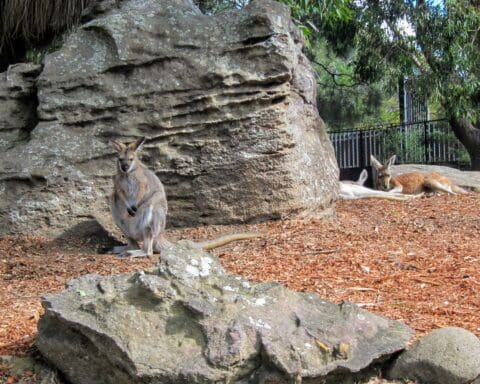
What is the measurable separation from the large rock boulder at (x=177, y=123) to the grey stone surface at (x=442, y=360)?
177 inches

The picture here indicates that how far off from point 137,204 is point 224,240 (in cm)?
107

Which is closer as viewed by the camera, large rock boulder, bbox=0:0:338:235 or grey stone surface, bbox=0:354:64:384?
grey stone surface, bbox=0:354:64:384

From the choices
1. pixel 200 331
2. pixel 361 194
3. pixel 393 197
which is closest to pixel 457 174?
pixel 393 197

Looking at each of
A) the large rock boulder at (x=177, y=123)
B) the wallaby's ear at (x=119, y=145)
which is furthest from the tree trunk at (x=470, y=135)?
the wallaby's ear at (x=119, y=145)

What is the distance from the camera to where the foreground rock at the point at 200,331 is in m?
3.26

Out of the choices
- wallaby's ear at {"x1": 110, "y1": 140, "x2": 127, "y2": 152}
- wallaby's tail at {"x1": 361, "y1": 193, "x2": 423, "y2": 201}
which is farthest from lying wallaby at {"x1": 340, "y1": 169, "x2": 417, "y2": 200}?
wallaby's ear at {"x1": 110, "y1": 140, "x2": 127, "y2": 152}

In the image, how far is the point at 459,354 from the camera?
349cm

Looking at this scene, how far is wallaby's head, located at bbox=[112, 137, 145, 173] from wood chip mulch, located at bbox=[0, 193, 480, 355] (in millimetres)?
990

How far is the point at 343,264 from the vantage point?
6004mm

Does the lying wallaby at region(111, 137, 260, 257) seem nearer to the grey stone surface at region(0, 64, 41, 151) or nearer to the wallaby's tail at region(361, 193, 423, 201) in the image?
the grey stone surface at region(0, 64, 41, 151)

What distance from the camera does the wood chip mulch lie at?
4.59 metres

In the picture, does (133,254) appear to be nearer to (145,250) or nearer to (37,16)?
(145,250)

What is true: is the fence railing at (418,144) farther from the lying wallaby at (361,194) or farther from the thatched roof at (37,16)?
the thatched roof at (37,16)

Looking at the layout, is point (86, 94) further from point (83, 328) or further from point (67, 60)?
point (83, 328)
